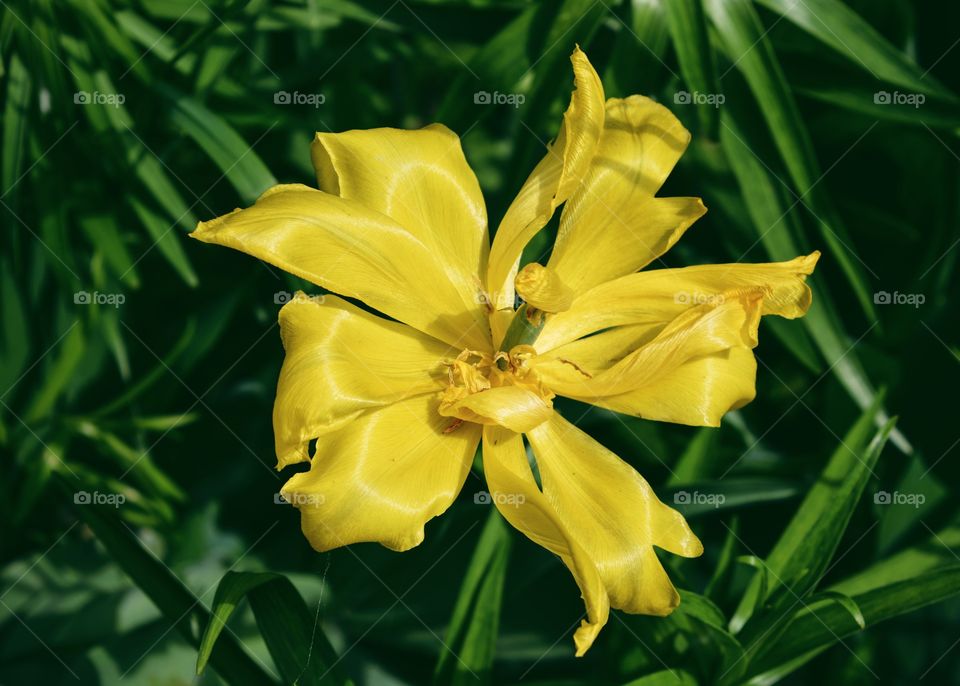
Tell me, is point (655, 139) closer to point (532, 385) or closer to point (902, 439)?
point (532, 385)

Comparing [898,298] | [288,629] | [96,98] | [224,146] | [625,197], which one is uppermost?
[96,98]

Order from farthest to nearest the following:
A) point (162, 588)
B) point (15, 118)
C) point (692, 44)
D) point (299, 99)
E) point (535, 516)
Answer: point (299, 99), point (15, 118), point (692, 44), point (162, 588), point (535, 516)

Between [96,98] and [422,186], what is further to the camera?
[96,98]

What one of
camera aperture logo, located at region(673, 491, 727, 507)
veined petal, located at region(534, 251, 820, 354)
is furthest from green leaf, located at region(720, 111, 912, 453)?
veined petal, located at region(534, 251, 820, 354)

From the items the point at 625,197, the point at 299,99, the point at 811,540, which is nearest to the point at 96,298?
the point at 299,99

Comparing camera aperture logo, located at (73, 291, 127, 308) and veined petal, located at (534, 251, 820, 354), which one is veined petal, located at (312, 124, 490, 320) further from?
camera aperture logo, located at (73, 291, 127, 308)

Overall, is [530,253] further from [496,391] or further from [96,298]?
[96,298]

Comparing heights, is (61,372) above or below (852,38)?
above
